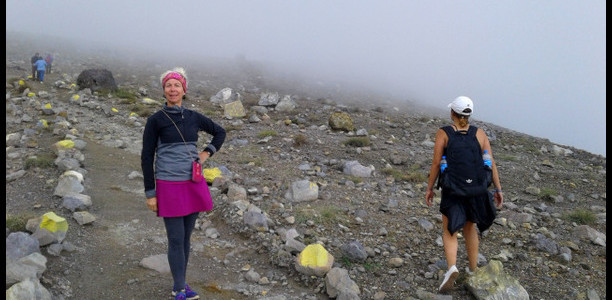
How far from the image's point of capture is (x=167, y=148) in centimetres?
372

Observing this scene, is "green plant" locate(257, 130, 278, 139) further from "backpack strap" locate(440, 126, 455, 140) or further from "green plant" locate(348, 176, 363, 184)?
"backpack strap" locate(440, 126, 455, 140)

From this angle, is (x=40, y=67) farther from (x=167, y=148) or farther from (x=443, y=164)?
(x=443, y=164)

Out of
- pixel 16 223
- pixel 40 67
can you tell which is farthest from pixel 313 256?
pixel 40 67

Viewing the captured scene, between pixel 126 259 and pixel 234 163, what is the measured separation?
14.0 ft

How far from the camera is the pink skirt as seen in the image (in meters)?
3.68

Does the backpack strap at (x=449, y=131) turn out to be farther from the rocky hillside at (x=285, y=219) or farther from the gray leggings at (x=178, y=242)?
the gray leggings at (x=178, y=242)

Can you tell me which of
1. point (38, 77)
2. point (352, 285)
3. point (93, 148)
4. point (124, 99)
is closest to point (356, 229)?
point (352, 285)

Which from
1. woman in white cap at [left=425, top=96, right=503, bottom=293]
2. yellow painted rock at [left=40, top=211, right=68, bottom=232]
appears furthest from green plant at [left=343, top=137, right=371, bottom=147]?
yellow painted rock at [left=40, top=211, right=68, bottom=232]

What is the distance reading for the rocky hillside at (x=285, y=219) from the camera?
4.62 metres

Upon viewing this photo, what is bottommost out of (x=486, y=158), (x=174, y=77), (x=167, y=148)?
(x=167, y=148)

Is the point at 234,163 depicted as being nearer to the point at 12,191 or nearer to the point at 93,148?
the point at 93,148

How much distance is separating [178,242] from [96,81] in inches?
608

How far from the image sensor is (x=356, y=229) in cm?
620

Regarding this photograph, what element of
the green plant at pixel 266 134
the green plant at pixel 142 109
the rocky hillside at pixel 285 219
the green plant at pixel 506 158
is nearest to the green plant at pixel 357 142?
the rocky hillside at pixel 285 219
